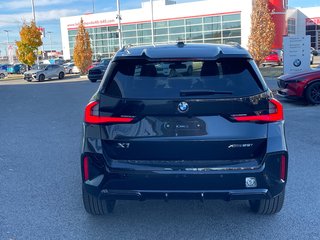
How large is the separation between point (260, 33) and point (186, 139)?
26.0 m

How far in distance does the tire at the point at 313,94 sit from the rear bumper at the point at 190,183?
8.79m

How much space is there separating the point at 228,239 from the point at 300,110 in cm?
805

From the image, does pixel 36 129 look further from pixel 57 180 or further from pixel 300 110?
pixel 300 110

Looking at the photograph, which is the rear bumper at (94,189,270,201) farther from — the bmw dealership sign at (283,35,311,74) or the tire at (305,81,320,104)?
the bmw dealership sign at (283,35,311,74)

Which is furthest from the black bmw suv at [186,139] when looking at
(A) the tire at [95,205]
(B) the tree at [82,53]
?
(B) the tree at [82,53]

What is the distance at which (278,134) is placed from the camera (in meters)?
3.30

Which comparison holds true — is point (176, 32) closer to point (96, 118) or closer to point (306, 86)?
point (306, 86)

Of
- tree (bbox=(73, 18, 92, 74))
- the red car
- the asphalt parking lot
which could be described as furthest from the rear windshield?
tree (bbox=(73, 18, 92, 74))

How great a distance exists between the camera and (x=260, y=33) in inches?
1077

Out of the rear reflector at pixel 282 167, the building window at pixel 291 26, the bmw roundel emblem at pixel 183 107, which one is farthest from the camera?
the building window at pixel 291 26

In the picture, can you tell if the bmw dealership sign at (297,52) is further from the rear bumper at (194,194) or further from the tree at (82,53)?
the tree at (82,53)

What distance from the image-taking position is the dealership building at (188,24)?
46.2 m

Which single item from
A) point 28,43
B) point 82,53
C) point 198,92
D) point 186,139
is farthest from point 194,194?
point 28,43

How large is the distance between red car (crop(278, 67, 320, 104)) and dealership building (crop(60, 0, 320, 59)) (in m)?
29.3
